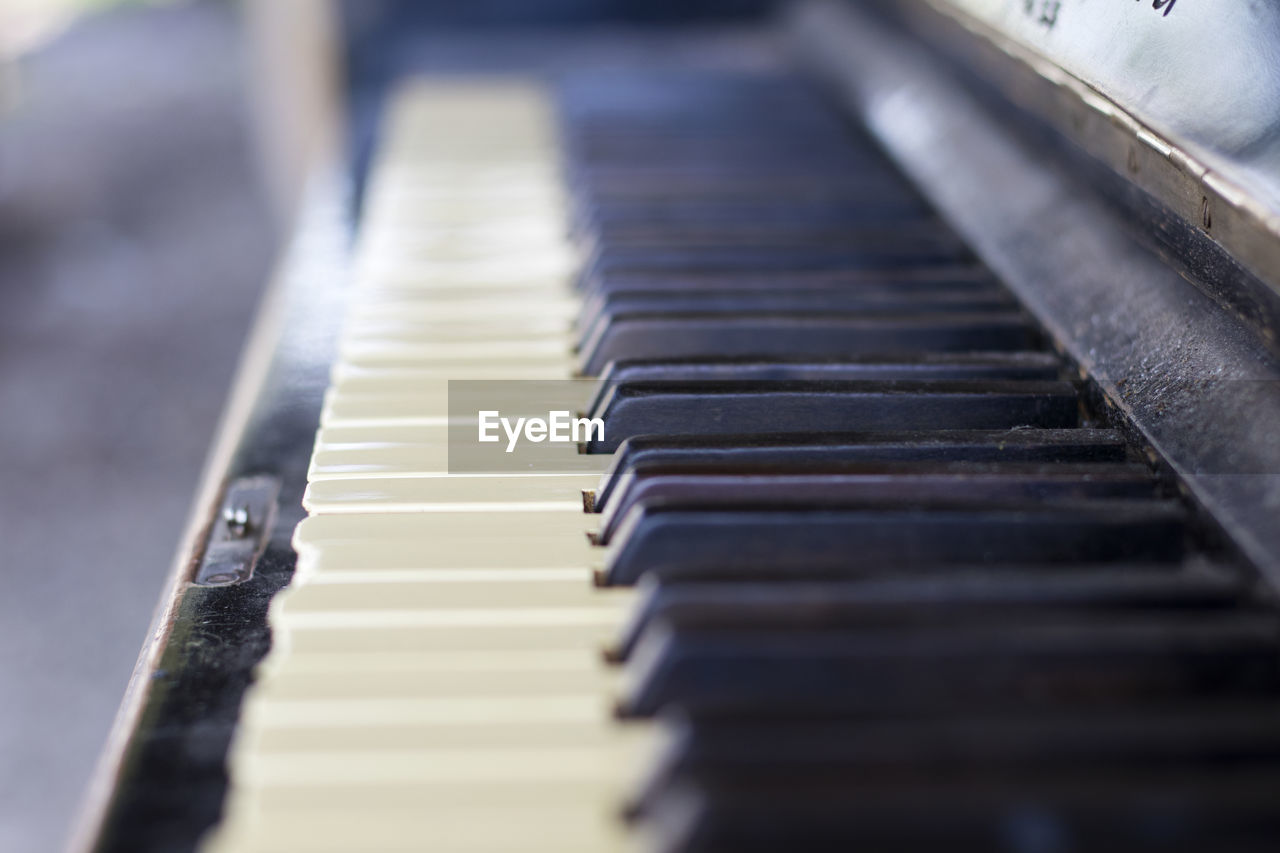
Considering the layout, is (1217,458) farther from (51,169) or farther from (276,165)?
(51,169)

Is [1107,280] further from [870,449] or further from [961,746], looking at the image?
[961,746]

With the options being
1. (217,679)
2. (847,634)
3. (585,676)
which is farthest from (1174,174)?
(217,679)

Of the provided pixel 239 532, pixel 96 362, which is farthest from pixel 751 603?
pixel 96 362

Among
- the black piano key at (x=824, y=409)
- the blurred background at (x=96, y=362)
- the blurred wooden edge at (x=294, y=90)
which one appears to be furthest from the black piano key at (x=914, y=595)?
the blurred background at (x=96, y=362)

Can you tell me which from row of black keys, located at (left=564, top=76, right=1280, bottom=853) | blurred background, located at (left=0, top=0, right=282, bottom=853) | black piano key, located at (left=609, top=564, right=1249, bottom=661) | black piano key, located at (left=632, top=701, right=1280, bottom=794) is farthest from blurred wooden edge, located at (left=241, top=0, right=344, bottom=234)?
black piano key, located at (left=632, top=701, right=1280, bottom=794)

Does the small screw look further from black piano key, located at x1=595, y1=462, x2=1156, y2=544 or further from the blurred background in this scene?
the blurred background
